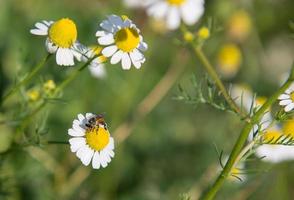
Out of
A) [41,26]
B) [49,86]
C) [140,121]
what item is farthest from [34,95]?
[140,121]

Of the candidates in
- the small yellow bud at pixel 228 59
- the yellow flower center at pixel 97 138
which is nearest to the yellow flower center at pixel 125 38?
the yellow flower center at pixel 97 138

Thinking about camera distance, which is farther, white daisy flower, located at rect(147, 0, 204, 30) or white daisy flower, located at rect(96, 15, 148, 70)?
white daisy flower, located at rect(147, 0, 204, 30)

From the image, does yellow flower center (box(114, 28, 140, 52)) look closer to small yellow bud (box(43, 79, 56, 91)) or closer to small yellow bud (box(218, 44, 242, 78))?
small yellow bud (box(43, 79, 56, 91))

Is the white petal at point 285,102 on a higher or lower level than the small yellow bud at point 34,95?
higher

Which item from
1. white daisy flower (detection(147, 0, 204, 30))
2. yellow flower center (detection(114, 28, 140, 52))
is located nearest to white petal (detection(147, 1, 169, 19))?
white daisy flower (detection(147, 0, 204, 30))

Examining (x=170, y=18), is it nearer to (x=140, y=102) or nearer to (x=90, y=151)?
(x=140, y=102)

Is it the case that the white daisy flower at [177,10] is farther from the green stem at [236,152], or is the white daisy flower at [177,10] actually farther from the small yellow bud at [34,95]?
the green stem at [236,152]
